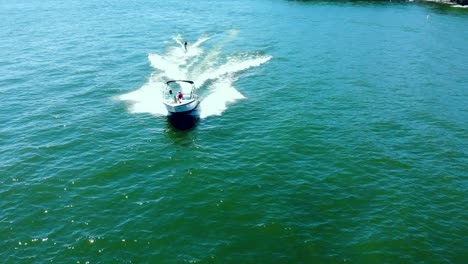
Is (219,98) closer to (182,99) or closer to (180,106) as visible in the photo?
(182,99)

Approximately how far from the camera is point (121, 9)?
13500 centimetres

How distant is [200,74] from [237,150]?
28.8 m

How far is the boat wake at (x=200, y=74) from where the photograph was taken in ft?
213

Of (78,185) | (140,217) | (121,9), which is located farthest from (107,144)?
(121,9)

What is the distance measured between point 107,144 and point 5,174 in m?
12.5

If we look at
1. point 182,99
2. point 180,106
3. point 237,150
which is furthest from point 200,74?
point 237,150

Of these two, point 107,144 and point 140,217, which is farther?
point 107,144

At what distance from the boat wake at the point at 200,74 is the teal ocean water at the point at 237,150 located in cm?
50

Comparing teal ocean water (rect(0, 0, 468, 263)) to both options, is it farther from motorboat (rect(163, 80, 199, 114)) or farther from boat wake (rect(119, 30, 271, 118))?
motorboat (rect(163, 80, 199, 114))

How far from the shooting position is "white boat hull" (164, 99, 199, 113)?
57.1 meters

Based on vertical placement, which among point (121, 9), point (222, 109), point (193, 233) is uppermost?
point (121, 9)

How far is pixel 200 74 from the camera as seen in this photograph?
251 ft

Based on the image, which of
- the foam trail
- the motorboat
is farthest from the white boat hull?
the foam trail

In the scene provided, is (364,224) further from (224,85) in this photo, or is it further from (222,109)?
(224,85)
